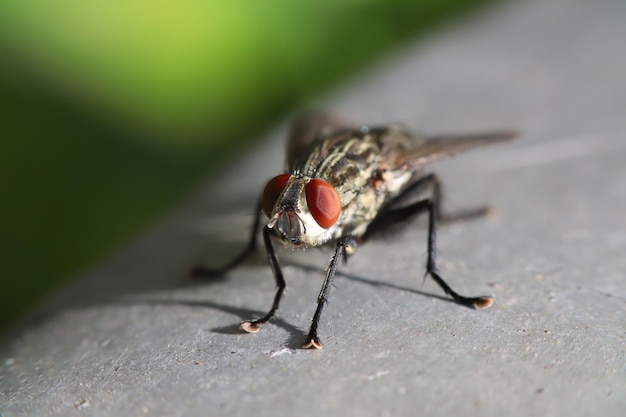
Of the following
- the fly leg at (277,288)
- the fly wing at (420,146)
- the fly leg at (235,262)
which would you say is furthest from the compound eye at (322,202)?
the fly wing at (420,146)

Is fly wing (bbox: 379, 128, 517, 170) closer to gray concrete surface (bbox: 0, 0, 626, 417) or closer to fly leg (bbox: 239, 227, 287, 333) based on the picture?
gray concrete surface (bbox: 0, 0, 626, 417)

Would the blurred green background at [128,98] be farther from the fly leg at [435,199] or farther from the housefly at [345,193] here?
the fly leg at [435,199]

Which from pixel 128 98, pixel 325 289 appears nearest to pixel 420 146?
pixel 325 289

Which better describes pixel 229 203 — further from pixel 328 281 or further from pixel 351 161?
pixel 328 281

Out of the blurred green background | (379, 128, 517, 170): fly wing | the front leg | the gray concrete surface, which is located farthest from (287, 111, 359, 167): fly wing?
the blurred green background

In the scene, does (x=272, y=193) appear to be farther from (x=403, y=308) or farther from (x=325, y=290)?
(x=403, y=308)
